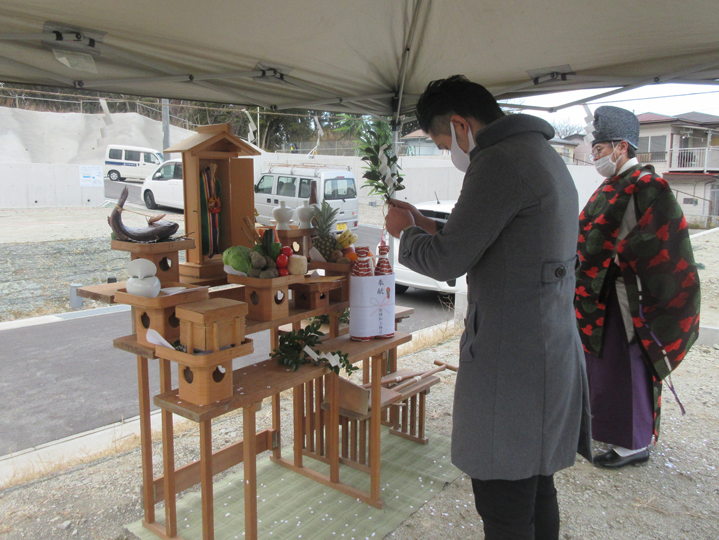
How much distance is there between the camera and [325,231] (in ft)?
8.25

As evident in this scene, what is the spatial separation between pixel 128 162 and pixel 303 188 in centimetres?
1476

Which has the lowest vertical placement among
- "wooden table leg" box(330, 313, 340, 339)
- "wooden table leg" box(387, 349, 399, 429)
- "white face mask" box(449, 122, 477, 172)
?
"wooden table leg" box(387, 349, 399, 429)

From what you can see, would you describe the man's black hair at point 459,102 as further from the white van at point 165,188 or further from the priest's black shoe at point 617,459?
the white van at point 165,188

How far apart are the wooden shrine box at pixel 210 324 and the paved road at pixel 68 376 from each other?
2.38m

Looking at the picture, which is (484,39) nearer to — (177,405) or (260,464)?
(177,405)

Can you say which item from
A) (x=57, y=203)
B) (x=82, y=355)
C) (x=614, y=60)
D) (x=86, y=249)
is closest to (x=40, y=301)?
(x=82, y=355)

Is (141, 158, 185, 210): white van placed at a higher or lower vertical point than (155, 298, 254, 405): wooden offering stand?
higher

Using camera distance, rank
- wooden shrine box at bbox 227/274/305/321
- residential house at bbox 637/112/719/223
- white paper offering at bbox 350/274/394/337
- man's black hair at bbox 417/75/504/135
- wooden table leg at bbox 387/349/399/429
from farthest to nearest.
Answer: residential house at bbox 637/112/719/223
wooden table leg at bbox 387/349/399/429
white paper offering at bbox 350/274/394/337
wooden shrine box at bbox 227/274/305/321
man's black hair at bbox 417/75/504/135

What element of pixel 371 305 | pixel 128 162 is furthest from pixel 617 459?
pixel 128 162

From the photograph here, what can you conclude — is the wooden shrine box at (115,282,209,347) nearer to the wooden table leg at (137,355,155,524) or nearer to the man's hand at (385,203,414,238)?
the wooden table leg at (137,355,155,524)

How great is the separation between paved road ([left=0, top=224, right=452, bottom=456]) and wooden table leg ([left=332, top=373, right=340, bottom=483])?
1.92 meters

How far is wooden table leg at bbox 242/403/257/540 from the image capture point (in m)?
1.88

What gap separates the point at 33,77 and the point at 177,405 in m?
1.71

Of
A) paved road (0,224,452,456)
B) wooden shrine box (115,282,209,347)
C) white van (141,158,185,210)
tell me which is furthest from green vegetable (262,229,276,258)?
white van (141,158,185,210)
